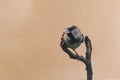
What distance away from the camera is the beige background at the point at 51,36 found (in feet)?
6.89

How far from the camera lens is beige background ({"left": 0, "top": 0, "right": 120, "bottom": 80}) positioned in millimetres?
2102

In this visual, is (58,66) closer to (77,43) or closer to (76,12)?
(76,12)

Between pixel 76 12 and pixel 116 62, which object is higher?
pixel 76 12

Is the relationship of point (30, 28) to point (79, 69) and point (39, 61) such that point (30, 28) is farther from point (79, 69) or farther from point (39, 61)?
point (79, 69)

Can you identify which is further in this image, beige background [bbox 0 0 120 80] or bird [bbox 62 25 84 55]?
beige background [bbox 0 0 120 80]

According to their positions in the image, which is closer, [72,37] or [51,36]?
[72,37]

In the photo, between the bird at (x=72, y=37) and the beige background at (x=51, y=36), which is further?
the beige background at (x=51, y=36)

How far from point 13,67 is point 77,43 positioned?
3.56 ft

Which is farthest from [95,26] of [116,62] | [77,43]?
[77,43]

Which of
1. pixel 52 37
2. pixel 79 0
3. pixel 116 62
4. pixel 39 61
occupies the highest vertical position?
pixel 79 0

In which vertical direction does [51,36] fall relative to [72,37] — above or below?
above

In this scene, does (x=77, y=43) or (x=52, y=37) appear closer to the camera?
(x=77, y=43)

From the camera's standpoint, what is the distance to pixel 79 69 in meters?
2.15

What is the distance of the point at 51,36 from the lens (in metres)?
2.14
